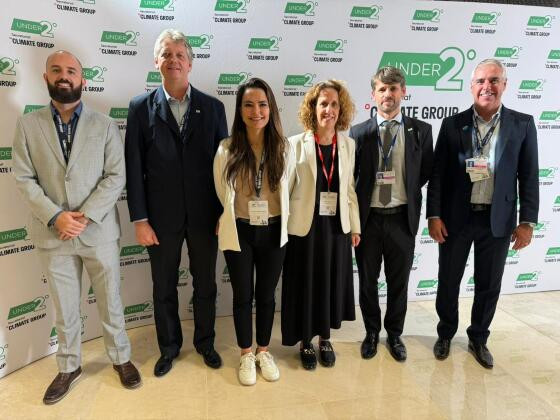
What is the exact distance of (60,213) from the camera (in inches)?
80.0

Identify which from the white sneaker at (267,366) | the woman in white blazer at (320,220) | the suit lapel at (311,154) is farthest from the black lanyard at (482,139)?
the white sneaker at (267,366)

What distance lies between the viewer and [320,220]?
7.60ft

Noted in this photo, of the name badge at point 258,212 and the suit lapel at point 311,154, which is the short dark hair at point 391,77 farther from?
the name badge at point 258,212

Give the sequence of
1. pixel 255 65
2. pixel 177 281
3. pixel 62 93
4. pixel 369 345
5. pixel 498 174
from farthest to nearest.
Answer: pixel 255 65 → pixel 369 345 → pixel 177 281 → pixel 498 174 → pixel 62 93

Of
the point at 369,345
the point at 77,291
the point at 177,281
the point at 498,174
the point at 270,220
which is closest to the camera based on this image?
the point at 270,220

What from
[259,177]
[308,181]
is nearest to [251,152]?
[259,177]

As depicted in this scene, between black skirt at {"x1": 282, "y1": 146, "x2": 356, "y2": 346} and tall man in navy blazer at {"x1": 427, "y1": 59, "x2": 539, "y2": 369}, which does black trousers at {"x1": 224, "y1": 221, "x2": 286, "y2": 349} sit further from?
tall man in navy blazer at {"x1": 427, "y1": 59, "x2": 539, "y2": 369}

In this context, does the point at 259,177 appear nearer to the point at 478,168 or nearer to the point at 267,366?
the point at 267,366

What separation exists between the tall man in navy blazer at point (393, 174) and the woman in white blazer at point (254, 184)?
55 centimetres

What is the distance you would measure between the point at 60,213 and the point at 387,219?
187 centimetres

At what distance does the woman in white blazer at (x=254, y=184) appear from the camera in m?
2.08

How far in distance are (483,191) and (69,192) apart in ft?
7.93

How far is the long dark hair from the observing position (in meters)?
2.09

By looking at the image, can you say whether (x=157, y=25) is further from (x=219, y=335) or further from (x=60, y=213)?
(x=219, y=335)
